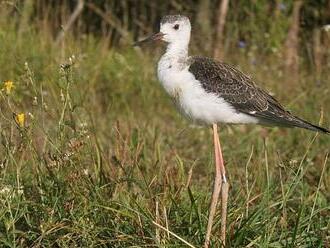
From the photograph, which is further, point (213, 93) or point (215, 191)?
point (213, 93)

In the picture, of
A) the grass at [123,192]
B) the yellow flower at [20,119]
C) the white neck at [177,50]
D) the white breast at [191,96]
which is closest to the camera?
the yellow flower at [20,119]

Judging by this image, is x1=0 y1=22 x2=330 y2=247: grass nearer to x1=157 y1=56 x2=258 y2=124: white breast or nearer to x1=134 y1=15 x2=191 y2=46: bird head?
x1=157 y1=56 x2=258 y2=124: white breast

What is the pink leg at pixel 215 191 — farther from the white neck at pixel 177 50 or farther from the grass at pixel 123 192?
the white neck at pixel 177 50

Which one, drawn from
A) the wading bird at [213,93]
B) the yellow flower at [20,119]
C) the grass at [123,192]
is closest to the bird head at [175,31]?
the wading bird at [213,93]

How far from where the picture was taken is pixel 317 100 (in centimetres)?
678

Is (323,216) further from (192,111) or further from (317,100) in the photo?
(317,100)

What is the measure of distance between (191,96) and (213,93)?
13 cm

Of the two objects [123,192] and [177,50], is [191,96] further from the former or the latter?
[123,192]

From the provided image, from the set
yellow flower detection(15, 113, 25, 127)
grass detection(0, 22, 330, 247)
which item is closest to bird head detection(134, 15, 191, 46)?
grass detection(0, 22, 330, 247)

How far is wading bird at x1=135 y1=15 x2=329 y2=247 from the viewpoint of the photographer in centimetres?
404

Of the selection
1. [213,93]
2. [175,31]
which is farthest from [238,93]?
[175,31]

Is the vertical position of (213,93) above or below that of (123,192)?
above

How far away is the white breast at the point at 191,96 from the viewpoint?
4.04 meters

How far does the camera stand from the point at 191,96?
4035 mm
